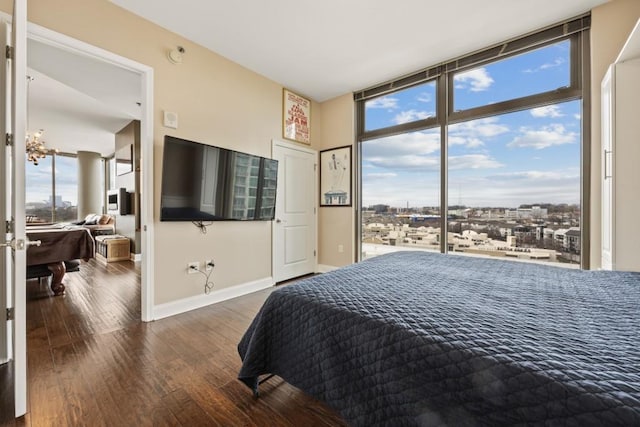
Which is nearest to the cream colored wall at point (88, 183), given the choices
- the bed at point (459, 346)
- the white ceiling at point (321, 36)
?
the white ceiling at point (321, 36)

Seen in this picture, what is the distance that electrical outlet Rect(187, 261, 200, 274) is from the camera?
2.88 metres

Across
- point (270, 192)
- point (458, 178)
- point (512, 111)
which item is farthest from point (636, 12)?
point (270, 192)

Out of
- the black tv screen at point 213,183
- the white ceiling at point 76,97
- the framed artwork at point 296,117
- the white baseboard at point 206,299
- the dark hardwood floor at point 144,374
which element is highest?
the white ceiling at point 76,97

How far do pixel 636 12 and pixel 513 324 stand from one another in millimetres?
3176

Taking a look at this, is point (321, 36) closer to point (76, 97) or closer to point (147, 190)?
point (147, 190)

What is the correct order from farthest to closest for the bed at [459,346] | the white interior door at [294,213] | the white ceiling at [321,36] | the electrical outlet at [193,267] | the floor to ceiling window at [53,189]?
the floor to ceiling window at [53,189] < the white interior door at [294,213] < the electrical outlet at [193,267] < the white ceiling at [321,36] < the bed at [459,346]

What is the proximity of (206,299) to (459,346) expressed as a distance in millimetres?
2814

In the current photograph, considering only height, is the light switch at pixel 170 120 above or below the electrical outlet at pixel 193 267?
above

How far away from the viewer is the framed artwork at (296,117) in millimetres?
3943

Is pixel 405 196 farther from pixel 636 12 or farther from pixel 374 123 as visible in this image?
pixel 636 12

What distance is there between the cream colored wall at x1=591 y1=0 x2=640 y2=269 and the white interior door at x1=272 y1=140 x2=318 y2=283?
3.27 metres

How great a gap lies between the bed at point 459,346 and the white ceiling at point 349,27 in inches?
90.9

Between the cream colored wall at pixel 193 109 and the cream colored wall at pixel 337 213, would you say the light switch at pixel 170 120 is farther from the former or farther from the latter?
the cream colored wall at pixel 337 213

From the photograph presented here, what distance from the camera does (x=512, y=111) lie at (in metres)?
2.93
